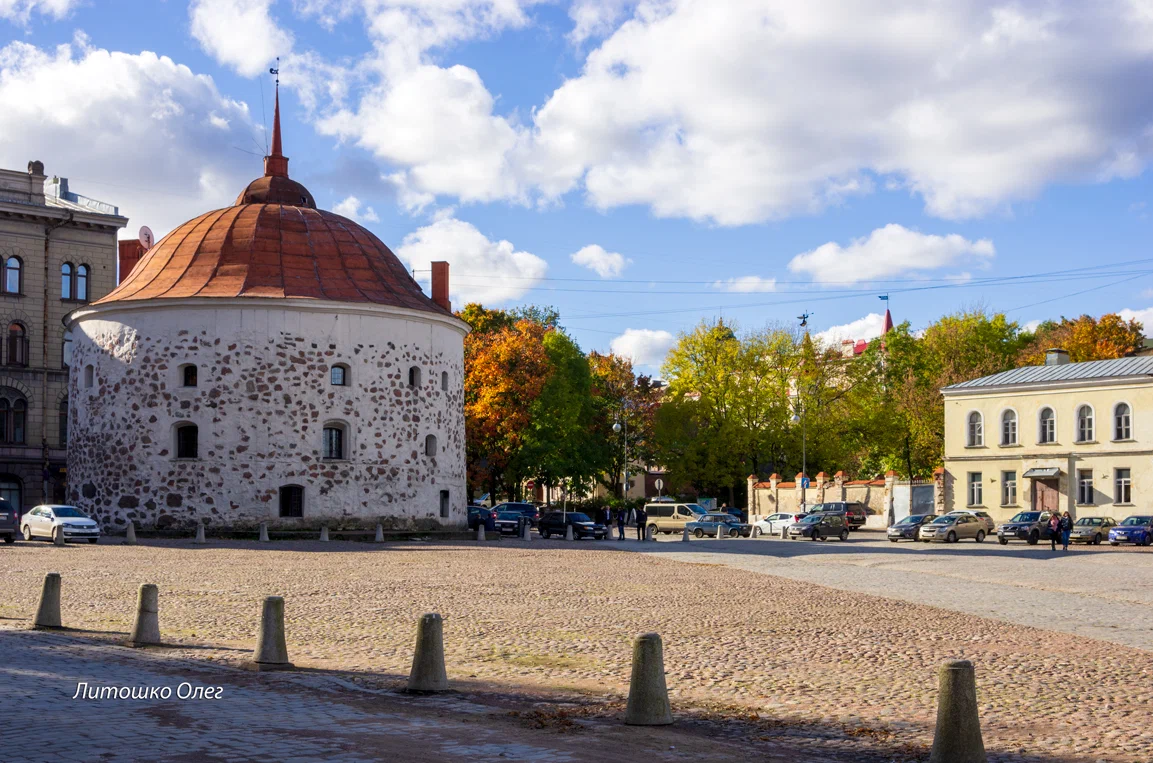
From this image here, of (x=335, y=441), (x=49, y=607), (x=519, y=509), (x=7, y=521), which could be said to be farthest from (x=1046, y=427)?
(x=49, y=607)

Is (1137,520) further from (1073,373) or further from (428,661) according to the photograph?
(428,661)

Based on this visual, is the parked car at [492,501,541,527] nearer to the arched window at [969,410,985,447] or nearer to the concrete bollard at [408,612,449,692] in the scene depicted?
the arched window at [969,410,985,447]

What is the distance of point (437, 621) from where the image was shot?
11.2 m

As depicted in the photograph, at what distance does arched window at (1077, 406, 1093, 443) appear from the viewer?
5719 cm

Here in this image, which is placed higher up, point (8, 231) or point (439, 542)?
point (8, 231)

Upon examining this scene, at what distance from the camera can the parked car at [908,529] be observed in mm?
51516

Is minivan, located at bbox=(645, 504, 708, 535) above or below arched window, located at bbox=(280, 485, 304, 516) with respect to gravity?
below

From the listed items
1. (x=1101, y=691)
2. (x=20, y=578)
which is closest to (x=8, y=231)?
(x=20, y=578)

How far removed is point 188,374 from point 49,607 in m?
30.6

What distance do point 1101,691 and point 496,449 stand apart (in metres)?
54.4

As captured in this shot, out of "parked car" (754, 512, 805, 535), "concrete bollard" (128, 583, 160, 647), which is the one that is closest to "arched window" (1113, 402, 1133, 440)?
"parked car" (754, 512, 805, 535)

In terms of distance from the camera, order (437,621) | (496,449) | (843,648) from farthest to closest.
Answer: (496,449) < (843,648) < (437,621)

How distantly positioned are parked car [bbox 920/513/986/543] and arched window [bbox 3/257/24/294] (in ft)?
147

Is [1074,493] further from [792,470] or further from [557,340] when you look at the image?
[557,340]
